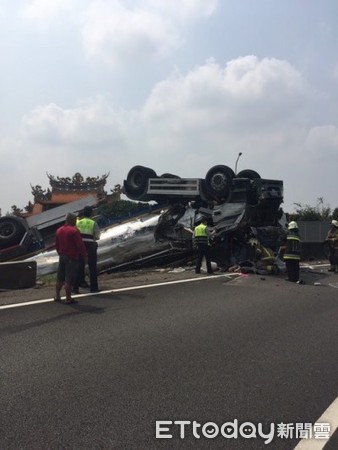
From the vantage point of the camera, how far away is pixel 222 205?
13891mm

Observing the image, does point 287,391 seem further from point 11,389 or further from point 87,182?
point 87,182

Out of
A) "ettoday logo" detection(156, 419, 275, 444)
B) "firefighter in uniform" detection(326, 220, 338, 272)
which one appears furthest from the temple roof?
"ettoday logo" detection(156, 419, 275, 444)

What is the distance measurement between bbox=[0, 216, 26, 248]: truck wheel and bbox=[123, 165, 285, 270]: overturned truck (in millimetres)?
4065

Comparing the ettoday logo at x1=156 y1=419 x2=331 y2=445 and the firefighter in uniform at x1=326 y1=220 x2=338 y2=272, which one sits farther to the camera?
the firefighter in uniform at x1=326 y1=220 x2=338 y2=272

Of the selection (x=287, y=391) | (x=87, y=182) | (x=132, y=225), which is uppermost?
(x=87, y=182)

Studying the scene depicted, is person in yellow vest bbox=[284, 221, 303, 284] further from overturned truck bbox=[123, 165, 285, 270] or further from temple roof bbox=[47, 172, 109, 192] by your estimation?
temple roof bbox=[47, 172, 109, 192]

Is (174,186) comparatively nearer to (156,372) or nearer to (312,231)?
(312,231)

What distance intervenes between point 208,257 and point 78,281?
461 cm

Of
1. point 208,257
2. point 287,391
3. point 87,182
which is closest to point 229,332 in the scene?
point 287,391

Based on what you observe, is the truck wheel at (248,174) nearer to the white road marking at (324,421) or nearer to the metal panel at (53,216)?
the metal panel at (53,216)

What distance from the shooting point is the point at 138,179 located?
16.1m

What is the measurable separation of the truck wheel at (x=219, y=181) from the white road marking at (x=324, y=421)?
10.8 m

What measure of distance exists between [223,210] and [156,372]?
9.78m

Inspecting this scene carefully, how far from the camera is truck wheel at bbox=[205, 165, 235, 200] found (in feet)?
46.9
